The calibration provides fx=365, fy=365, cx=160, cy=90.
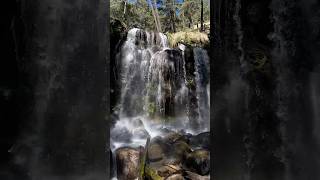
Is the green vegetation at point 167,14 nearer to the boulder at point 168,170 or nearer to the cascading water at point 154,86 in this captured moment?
the cascading water at point 154,86

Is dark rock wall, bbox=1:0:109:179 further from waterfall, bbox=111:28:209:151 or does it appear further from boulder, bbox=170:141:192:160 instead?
waterfall, bbox=111:28:209:151

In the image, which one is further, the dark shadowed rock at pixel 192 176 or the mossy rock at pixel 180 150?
the mossy rock at pixel 180 150

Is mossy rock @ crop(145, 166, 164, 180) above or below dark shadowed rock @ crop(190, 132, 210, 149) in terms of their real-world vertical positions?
below

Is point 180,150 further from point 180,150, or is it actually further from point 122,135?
point 122,135

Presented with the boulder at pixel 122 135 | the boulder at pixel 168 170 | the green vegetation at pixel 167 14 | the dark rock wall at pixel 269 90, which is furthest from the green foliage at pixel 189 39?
the dark rock wall at pixel 269 90

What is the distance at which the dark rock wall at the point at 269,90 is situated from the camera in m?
2.48

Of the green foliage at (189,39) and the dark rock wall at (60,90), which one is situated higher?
the green foliage at (189,39)

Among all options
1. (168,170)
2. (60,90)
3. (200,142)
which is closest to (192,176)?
(168,170)

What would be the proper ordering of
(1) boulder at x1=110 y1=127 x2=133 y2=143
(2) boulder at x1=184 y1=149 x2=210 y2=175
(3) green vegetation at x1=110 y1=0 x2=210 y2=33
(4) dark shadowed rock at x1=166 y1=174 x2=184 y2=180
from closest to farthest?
(4) dark shadowed rock at x1=166 y1=174 x2=184 y2=180
(2) boulder at x1=184 y1=149 x2=210 y2=175
(1) boulder at x1=110 y1=127 x2=133 y2=143
(3) green vegetation at x1=110 y1=0 x2=210 y2=33

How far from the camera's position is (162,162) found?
9367mm

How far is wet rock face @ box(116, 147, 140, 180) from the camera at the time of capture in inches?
361

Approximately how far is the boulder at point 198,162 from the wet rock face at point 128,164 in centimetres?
127

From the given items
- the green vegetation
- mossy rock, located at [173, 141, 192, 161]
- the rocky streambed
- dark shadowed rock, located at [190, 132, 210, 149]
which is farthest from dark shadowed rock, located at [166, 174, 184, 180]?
the green vegetation

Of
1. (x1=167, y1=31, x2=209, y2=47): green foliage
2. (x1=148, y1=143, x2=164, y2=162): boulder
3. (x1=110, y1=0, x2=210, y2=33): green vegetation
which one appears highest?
(x1=110, y1=0, x2=210, y2=33): green vegetation
